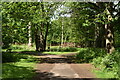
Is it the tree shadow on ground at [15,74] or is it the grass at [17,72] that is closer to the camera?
the tree shadow on ground at [15,74]

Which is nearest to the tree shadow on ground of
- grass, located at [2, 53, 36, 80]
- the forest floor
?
grass, located at [2, 53, 36, 80]

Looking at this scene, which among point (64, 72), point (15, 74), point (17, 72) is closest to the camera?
point (15, 74)

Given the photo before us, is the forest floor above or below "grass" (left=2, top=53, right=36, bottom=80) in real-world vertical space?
below

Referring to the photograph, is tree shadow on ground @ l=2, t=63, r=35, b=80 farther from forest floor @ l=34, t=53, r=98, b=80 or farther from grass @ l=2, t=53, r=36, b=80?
forest floor @ l=34, t=53, r=98, b=80

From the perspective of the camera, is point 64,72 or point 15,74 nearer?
point 15,74

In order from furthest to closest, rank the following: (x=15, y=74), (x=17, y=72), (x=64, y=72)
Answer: (x=64, y=72)
(x=17, y=72)
(x=15, y=74)

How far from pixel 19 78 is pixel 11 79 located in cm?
48

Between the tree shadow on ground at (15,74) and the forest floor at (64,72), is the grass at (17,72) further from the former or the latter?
the forest floor at (64,72)

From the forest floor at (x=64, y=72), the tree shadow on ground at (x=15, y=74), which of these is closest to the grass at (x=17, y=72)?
the tree shadow on ground at (x=15, y=74)

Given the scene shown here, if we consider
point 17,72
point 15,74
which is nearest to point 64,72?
point 17,72

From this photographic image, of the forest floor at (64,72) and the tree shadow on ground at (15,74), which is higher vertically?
the tree shadow on ground at (15,74)

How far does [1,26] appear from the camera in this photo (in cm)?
1202

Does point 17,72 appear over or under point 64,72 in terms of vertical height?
over

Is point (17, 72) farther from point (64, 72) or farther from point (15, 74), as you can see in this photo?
point (64, 72)
